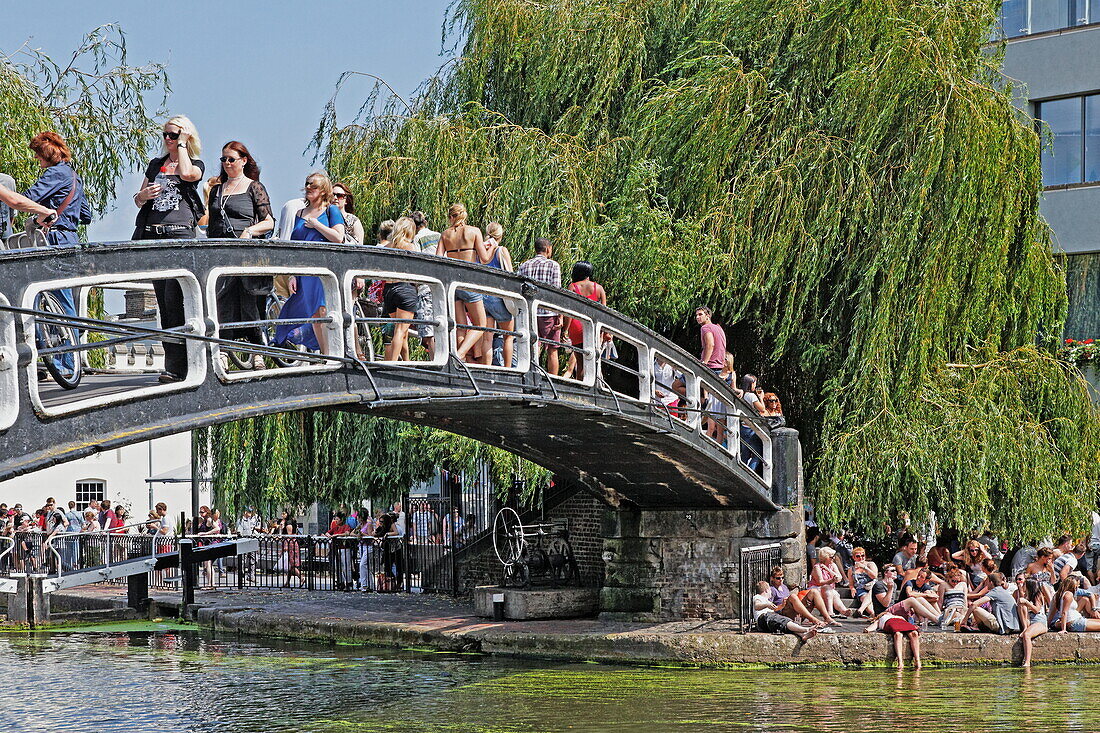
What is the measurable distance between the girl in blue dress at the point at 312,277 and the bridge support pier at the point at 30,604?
11750 mm

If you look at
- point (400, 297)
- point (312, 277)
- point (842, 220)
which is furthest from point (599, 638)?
point (312, 277)

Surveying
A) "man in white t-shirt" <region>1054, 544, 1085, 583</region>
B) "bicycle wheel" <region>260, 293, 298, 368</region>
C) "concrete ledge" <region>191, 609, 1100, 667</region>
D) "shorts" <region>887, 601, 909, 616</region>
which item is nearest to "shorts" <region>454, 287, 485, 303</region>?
"bicycle wheel" <region>260, 293, 298, 368</region>

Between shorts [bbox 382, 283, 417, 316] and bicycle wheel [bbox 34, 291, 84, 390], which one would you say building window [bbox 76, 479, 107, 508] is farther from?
bicycle wheel [bbox 34, 291, 84, 390]

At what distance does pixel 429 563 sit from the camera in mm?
21391

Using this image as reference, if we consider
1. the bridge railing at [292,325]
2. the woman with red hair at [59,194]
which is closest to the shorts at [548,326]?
the bridge railing at [292,325]

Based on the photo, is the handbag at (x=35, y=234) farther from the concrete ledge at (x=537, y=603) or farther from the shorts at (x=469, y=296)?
the concrete ledge at (x=537, y=603)

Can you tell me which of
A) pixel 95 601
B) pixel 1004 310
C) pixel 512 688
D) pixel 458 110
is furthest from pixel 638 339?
pixel 95 601

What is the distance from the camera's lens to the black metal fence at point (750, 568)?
16391mm

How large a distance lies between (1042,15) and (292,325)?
61.0 feet

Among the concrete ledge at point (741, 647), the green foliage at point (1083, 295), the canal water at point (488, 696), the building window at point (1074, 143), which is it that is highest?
the building window at point (1074, 143)

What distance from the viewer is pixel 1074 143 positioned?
81.1 ft

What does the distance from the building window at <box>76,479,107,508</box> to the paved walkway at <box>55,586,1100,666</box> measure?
15.2 m

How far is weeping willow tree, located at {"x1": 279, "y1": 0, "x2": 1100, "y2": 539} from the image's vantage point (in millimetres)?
17594

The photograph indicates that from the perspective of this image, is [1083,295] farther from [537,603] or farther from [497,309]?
[497,309]
